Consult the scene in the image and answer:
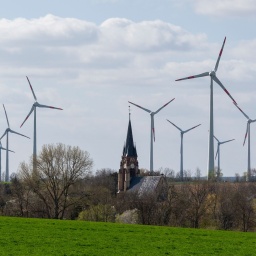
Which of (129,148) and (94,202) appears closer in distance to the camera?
(94,202)

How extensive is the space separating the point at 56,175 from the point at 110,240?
4782cm

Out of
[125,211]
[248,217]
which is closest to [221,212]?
[248,217]

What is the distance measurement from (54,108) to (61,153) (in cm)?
2723

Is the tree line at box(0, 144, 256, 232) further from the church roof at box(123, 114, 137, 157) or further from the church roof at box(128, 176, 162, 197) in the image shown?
the church roof at box(123, 114, 137, 157)

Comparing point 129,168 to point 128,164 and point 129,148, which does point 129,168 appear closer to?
point 128,164

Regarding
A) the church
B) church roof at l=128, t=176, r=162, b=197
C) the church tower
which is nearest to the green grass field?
church roof at l=128, t=176, r=162, b=197

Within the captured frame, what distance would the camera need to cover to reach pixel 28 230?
1873 inches

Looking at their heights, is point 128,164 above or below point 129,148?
below

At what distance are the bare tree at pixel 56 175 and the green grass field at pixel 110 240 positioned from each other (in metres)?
34.7

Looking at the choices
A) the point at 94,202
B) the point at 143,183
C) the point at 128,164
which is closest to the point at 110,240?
the point at 94,202

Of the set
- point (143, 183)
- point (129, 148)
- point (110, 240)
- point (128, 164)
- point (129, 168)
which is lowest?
point (110, 240)

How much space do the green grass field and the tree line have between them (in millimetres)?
28039

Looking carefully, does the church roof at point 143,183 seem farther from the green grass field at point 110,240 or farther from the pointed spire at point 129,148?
the green grass field at point 110,240

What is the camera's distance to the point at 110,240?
4422 centimetres
